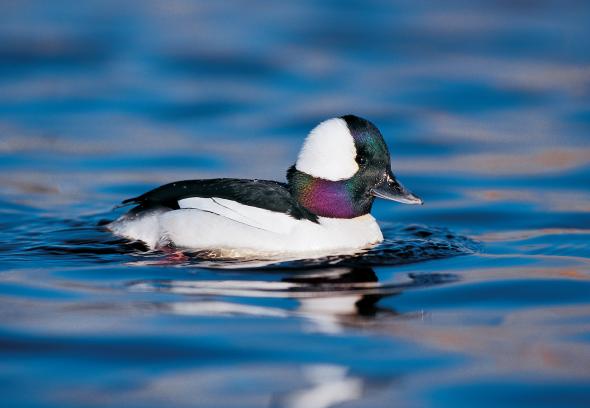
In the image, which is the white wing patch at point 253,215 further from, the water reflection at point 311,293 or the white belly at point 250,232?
the water reflection at point 311,293

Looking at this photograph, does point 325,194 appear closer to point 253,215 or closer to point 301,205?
point 301,205

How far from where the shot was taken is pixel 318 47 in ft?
54.0

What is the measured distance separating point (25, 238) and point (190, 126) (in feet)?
15.1

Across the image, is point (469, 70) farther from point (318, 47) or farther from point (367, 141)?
point (367, 141)

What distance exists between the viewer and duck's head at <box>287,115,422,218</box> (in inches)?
329

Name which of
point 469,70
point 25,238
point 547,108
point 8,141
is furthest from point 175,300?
point 469,70

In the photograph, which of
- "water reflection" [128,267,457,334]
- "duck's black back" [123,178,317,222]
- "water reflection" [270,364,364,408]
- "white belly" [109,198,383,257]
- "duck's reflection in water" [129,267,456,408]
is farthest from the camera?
"duck's black back" [123,178,317,222]

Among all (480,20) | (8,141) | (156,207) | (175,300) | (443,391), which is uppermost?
(480,20)

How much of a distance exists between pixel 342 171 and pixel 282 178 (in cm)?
276

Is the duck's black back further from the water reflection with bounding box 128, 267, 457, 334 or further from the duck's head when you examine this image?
the water reflection with bounding box 128, 267, 457, 334

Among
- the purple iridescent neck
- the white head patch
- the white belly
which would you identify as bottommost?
the white belly

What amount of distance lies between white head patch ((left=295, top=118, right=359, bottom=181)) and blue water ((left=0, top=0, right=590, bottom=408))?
68 centimetres

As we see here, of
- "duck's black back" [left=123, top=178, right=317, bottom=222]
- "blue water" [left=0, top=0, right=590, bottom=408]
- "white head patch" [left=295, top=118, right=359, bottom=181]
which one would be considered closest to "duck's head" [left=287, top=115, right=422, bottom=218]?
"white head patch" [left=295, top=118, right=359, bottom=181]

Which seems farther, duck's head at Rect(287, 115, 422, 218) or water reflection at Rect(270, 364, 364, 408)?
duck's head at Rect(287, 115, 422, 218)
